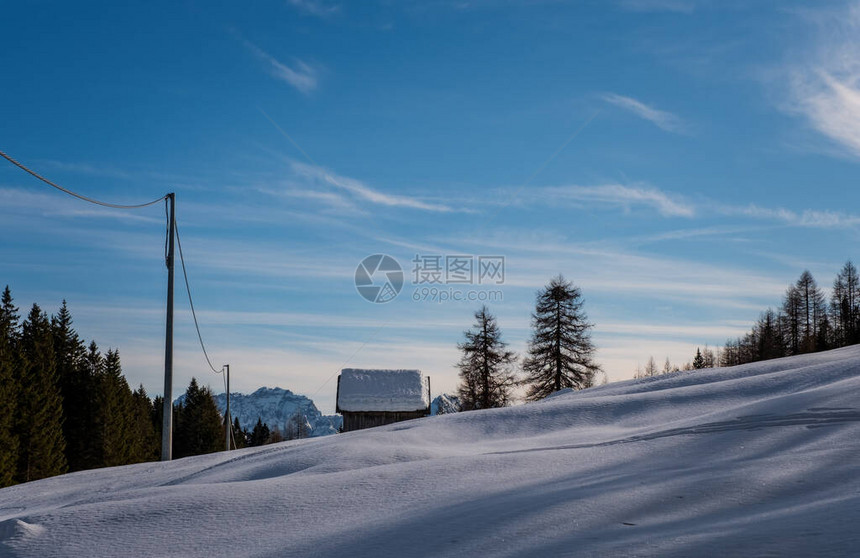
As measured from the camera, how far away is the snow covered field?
3.26 metres

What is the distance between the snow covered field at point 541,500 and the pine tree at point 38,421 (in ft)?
134

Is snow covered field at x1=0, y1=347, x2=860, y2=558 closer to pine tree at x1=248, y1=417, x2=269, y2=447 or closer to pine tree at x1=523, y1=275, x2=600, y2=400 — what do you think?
pine tree at x1=523, y1=275, x2=600, y2=400

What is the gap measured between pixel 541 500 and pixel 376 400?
31901 mm

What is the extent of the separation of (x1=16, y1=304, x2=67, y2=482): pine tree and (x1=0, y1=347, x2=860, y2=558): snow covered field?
40909mm

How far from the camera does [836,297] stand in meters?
69.2

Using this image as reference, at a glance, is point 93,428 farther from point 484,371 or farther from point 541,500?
point 541,500

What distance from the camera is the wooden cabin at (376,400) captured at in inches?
1379

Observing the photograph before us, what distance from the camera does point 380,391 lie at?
117 ft

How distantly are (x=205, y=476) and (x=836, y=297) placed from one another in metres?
78.0

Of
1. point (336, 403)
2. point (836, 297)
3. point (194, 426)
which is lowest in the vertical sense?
point (194, 426)

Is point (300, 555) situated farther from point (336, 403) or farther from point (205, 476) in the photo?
point (336, 403)

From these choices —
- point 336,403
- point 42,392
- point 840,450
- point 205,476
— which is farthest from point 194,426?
point 840,450

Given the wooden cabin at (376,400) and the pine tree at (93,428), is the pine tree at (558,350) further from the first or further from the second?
the pine tree at (93,428)

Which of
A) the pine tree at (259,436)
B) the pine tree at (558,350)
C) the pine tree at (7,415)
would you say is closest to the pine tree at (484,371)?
the pine tree at (558,350)
